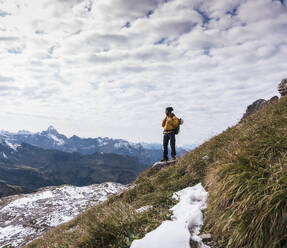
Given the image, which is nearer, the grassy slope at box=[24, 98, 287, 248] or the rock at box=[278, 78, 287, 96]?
the grassy slope at box=[24, 98, 287, 248]

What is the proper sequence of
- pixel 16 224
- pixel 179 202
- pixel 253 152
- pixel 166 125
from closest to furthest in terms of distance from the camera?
pixel 253 152
pixel 179 202
pixel 166 125
pixel 16 224

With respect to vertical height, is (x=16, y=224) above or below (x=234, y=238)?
below

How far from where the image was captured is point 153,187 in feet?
37.1

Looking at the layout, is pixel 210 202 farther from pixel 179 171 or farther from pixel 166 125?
pixel 166 125

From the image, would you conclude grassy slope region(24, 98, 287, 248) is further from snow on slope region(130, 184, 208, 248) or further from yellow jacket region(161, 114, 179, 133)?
yellow jacket region(161, 114, 179, 133)

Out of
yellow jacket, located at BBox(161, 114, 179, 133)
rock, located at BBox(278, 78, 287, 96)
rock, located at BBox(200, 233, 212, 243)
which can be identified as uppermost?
rock, located at BBox(278, 78, 287, 96)

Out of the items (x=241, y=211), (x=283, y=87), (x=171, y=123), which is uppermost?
(x=283, y=87)

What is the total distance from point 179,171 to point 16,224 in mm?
43198

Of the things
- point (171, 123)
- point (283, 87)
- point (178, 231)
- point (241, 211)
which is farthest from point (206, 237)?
point (283, 87)

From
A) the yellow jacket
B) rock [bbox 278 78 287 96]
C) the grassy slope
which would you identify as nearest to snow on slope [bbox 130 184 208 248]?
the grassy slope

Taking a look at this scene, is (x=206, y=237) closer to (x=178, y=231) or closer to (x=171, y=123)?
(x=178, y=231)

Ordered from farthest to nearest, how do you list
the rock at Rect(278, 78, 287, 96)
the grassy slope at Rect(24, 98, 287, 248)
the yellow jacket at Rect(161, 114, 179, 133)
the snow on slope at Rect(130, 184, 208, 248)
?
the yellow jacket at Rect(161, 114, 179, 133) → the rock at Rect(278, 78, 287, 96) → the snow on slope at Rect(130, 184, 208, 248) → the grassy slope at Rect(24, 98, 287, 248)

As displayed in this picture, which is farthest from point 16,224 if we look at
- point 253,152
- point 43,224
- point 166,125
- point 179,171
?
point 253,152

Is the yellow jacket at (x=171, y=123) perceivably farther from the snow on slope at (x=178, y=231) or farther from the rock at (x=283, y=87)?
the snow on slope at (x=178, y=231)
